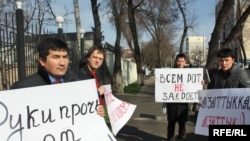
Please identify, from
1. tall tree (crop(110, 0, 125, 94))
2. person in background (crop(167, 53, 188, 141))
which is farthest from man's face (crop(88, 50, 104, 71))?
tall tree (crop(110, 0, 125, 94))

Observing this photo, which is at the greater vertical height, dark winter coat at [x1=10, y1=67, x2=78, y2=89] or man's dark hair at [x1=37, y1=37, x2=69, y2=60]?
man's dark hair at [x1=37, y1=37, x2=69, y2=60]

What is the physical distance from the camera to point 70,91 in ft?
13.0

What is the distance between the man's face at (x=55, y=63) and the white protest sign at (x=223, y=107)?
9.33ft

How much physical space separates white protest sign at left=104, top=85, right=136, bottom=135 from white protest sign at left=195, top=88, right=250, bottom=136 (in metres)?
1.19

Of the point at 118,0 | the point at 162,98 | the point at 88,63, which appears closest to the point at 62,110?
the point at 88,63

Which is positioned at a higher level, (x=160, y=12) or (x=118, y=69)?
(x=160, y=12)

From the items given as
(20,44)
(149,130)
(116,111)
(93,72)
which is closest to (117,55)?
(149,130)

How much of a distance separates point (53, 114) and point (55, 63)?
18.6 inches

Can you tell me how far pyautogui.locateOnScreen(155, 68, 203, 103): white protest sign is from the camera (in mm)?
8203

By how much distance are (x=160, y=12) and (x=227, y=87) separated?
31.8m

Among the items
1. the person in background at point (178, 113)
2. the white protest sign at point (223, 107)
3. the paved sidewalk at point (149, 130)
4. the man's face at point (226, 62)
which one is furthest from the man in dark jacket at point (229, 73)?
the paved sidewalk at point (149, 130)

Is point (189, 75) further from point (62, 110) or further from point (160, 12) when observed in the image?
point (160, 12)

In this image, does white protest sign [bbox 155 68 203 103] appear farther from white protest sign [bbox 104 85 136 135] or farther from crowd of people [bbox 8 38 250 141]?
white protest sign [bbox 104 85 136 135]

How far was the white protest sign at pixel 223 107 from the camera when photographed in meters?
5.62
